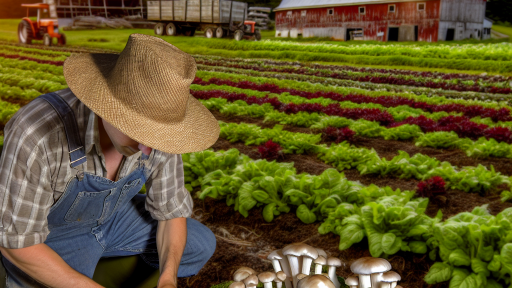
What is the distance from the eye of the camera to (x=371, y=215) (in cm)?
290

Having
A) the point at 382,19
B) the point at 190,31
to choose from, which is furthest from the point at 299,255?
the point at 382,19

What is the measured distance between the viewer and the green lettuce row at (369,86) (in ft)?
27.7

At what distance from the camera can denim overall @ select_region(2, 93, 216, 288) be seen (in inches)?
70.7

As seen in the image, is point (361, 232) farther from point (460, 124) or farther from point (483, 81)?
point (483, 81)

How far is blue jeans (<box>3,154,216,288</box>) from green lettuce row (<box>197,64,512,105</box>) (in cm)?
721

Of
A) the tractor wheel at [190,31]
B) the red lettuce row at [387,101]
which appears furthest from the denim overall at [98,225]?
the red lettuce row at [387,101]

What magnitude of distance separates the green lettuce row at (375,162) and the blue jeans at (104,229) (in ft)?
8.13

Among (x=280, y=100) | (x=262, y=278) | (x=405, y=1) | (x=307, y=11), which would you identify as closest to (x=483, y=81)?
(x=405, y=1)

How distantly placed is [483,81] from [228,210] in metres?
7.67

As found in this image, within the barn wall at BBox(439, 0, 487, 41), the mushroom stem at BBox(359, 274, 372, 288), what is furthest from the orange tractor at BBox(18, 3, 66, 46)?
the barn wall at BBox(439, 0, 487, 41)

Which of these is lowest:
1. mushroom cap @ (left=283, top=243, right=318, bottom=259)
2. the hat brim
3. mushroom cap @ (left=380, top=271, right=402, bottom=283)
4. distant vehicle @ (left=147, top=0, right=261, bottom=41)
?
mushroom cap @ (left=380, top=271, right=402, bottom=283)

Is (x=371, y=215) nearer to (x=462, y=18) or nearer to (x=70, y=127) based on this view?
(x=70, y=127)

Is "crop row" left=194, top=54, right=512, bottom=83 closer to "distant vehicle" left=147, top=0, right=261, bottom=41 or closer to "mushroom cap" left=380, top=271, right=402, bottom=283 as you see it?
"distant vehicle" left=147, top=0, right=261, bottom=41

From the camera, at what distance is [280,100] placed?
7.84m
